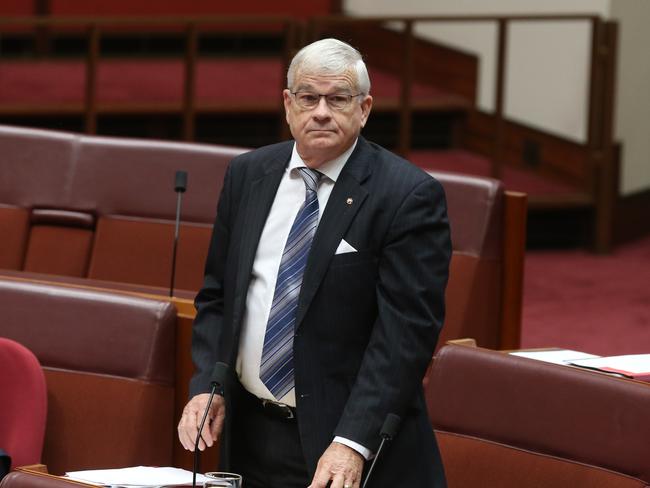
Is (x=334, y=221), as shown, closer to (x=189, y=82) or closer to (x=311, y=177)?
(x=311, y=177)

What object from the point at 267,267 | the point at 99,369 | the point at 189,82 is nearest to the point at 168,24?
the point at 189,82

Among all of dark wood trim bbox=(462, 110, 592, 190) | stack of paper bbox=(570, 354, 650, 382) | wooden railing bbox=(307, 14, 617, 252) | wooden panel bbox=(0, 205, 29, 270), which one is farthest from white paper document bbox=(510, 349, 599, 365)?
dark wood trim bbox=(462, 110, 592, 190)

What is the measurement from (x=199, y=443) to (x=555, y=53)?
53.7 inches

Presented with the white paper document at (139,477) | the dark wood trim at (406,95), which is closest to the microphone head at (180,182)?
the white paper document at (139,477)

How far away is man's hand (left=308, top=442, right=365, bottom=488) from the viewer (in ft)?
2.02

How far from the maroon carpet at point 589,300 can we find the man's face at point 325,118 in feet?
Answer: 2.79

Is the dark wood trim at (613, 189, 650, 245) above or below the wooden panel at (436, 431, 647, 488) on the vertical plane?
above

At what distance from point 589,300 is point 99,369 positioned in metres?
0.91

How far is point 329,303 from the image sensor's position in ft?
2.10

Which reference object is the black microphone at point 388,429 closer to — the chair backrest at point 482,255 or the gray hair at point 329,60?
the gray hair at point 329,60

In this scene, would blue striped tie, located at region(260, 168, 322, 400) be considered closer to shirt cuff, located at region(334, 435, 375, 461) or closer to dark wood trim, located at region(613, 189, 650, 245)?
shirt cuff, located at region(334, 435, 375, 461)

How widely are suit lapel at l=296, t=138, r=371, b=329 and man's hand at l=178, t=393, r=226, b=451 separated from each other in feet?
0.22

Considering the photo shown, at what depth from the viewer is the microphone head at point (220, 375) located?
2.16 ft

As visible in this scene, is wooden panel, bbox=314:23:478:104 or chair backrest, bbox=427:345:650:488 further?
wooden panel, bbox=314:23:478:104
